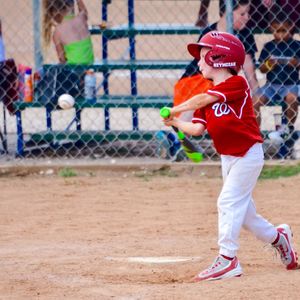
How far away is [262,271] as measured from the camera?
591cm

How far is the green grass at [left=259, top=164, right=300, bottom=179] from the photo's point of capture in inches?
370

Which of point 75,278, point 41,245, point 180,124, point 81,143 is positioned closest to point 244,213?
point 180,124

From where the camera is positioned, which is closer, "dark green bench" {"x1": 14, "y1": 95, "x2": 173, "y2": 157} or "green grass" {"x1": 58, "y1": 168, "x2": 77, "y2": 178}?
"green grass" {"x1": 58, "y1": 168, "x2": 77, "y2": 178}

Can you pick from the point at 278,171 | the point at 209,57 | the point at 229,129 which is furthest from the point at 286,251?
the point at 278,171

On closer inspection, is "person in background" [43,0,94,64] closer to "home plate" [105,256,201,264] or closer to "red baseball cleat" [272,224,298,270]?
"home plate" [105,256,201,264]

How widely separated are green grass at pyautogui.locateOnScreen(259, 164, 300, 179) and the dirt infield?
0.59ft

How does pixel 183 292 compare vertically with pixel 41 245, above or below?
above

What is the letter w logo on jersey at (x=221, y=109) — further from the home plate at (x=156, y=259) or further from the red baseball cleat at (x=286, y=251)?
the home plate at (x=156, y=259)

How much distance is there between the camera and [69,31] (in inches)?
405

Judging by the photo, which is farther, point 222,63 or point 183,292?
point 222,63

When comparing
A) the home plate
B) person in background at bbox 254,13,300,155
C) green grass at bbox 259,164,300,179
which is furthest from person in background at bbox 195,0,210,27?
the home plate

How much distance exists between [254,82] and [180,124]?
4.09 metres

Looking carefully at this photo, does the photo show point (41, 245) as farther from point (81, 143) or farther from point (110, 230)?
point (81, 143)

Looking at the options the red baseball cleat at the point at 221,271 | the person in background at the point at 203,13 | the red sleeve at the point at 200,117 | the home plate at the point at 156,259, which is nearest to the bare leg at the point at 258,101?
the person in background at the point at 203,13
